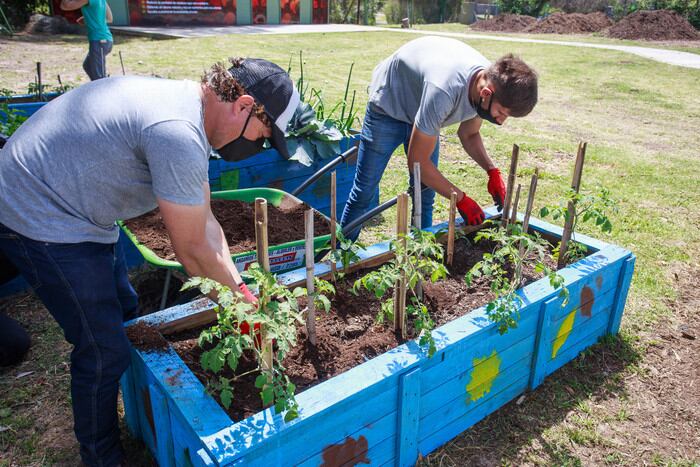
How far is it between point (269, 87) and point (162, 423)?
113cm

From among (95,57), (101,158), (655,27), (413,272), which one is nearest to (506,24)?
(655,27)

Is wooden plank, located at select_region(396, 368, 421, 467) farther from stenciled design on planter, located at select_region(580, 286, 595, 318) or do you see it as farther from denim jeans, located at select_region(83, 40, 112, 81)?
denim jeans, located at select_region(83, 40, 112, 81)

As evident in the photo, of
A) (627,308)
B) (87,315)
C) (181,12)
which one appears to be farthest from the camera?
(181,12)

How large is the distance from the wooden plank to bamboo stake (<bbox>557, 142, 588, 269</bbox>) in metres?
1.28

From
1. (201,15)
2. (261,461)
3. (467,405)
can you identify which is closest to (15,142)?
(261,461)

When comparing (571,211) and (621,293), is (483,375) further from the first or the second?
(621,293)

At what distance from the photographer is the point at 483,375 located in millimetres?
2254

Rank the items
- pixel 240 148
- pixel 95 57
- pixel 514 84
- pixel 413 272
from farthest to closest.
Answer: pixel 95 57 < pixel 514 84 < pixel 413 272 < pixel 240 148

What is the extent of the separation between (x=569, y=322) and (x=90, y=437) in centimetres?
204

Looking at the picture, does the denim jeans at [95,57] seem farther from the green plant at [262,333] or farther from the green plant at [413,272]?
the green plant at [262,333]

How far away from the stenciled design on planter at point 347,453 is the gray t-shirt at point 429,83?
1.44 m

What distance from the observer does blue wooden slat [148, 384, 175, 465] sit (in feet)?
5.84

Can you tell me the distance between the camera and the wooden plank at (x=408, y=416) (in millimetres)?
1883

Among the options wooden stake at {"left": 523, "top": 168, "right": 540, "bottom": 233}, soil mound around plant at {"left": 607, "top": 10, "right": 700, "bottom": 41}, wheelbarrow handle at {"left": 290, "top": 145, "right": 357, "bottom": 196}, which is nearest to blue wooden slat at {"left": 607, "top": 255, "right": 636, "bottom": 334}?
wooden stake at {"left": 523, "top": 168, "right": 540, "bottom": 233}
